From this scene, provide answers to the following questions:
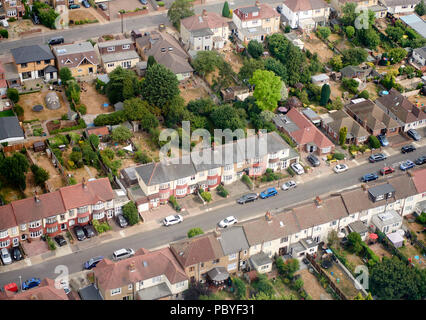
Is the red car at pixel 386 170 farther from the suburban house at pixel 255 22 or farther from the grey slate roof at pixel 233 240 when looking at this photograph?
the suburban house at pixel 255 22

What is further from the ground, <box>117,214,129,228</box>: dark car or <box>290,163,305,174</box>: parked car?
<box>290,163,305,174</box>: parked car

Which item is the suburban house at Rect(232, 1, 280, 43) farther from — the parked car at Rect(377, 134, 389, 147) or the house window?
the house window

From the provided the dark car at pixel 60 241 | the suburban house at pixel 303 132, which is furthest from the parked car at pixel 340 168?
the dark car at pixel 60 241

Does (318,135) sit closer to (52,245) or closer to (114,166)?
(114,166)

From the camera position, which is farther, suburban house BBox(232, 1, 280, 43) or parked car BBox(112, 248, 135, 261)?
suburban house BBox(232, 1, 280, 43)

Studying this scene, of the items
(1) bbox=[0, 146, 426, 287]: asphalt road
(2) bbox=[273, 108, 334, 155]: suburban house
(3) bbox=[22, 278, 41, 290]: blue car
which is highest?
(2) bbox=[273, 108, 334, 155]: suburban house

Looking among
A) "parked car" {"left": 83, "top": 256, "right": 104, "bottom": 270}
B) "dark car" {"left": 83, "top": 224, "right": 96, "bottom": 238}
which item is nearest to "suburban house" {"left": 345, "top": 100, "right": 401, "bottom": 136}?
"dark car" {"left": 83, "top": 224, "right": 96, "bottom": 238}

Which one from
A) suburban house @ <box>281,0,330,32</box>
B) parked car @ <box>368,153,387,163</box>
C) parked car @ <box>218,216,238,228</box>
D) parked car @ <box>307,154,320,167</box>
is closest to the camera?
parked car @ <box>218,216,238,228</box>
